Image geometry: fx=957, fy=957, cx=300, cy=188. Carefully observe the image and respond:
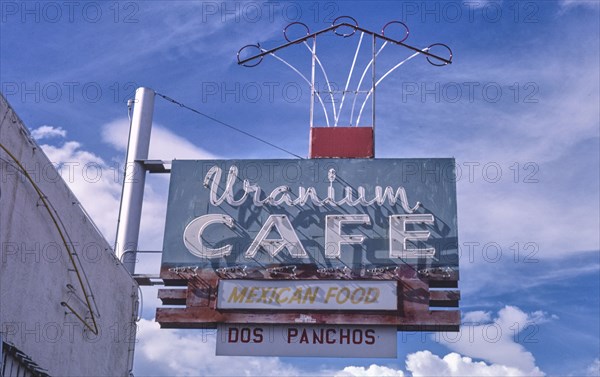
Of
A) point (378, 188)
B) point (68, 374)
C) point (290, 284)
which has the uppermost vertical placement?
point (378, 188)

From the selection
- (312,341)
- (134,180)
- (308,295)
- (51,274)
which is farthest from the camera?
(134,180)

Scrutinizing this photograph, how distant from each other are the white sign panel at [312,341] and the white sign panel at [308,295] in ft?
1.24

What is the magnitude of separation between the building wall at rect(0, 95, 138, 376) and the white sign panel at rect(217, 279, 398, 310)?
2.14 metres

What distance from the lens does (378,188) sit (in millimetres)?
17969

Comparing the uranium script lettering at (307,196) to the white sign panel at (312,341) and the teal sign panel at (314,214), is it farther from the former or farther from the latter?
the white sign panel at (312,341)

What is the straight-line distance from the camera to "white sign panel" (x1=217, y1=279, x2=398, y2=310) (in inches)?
665

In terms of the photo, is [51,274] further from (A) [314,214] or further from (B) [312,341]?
(A) [314,214]

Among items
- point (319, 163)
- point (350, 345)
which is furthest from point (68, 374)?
point (319, 163)

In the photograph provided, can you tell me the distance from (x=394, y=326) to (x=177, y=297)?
395cm

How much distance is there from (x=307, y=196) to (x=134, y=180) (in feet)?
11.4

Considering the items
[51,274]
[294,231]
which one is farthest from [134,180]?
[51,274]

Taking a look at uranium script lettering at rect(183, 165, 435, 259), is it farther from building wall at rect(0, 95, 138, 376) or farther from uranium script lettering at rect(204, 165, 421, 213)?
building wall at rect(0, 95, 138, 376)

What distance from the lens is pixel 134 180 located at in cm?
1873

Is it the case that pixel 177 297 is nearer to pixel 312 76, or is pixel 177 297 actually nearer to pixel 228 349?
pixel 228 349
